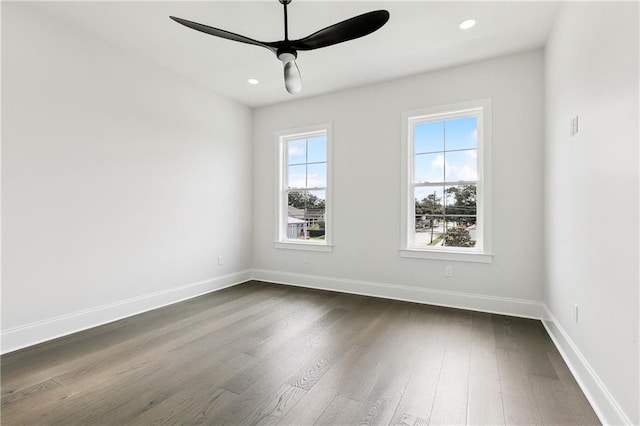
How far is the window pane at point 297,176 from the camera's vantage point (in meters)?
4.89

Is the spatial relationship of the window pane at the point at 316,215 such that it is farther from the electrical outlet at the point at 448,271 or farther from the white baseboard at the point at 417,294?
the electrical outlet at the point at 448,271

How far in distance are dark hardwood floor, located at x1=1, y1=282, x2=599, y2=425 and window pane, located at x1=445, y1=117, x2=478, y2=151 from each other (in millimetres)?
1953

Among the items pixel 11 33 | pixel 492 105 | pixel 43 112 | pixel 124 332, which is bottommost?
pixel 124 332

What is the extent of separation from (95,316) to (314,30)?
11.5ft

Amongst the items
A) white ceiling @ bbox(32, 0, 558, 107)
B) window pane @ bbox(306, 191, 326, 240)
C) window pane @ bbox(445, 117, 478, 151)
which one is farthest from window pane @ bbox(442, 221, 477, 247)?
white ceiling @ bbox(32, 0, 558, 107)

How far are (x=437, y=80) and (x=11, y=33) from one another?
13.5ft

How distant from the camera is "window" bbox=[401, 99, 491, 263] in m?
3.59

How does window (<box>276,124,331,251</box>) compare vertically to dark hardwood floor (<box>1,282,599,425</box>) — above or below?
above

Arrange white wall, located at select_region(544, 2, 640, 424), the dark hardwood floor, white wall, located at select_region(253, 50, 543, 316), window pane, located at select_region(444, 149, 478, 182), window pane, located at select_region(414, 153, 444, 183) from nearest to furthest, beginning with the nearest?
white wall, located at select_region(544, 2, 640, 424) → the dark hardwood floor → white wall, located at select_region(253, 50, 543, 316) → window pane, located at select_region(444, 149, 478, 182) → window pane, located at select_region(414, 153, 444, 183)

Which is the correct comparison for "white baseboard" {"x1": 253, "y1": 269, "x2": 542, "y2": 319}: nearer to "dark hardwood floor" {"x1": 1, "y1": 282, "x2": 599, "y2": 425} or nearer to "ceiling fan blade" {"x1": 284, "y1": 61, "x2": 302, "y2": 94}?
"dark hardwood floor" {"x1": 1, "y1": 282, "x2": 599, "y2": 425}

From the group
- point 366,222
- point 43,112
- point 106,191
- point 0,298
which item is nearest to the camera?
point 0,298

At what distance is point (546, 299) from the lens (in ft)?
10.2

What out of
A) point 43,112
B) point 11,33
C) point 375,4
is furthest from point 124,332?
point 375,4

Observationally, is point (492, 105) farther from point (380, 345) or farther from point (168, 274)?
point (168, 274)
